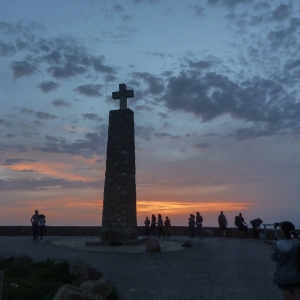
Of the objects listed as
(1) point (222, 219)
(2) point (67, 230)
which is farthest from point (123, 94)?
(2) point (67, 230)

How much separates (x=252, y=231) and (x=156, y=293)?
18527 mm

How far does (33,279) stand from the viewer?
848cm

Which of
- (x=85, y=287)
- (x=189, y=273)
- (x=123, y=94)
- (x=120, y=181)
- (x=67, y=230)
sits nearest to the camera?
(x=85, y=287)

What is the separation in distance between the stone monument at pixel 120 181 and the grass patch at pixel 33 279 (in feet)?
31.7

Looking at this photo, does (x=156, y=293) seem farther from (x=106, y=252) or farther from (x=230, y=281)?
(x=106, y=252)

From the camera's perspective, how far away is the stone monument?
1992 centimetres

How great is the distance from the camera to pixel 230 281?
956cm

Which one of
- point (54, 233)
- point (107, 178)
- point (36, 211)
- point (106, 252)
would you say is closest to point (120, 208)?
point (107, 178)

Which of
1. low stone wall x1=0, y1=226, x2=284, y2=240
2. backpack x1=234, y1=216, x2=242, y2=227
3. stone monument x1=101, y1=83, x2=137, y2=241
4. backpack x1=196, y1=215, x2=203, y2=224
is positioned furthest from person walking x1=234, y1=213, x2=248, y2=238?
stone monument x1=101, y1=83, x2=137, y2=241

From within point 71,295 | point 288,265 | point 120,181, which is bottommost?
point 71,295

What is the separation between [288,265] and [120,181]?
49.1ft

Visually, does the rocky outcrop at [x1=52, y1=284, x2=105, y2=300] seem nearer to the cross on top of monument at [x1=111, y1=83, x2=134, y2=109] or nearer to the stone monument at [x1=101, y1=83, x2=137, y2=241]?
the stone monument at [x1=101, y1=83, x2=137, y2=241]

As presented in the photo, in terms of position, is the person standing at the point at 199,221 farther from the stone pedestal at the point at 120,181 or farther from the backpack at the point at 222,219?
the stone pedestal at the point at 120,181

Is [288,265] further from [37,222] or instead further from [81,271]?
[37,222]
